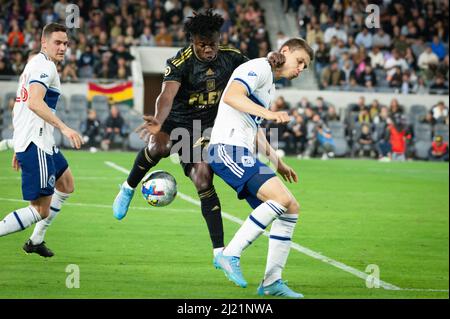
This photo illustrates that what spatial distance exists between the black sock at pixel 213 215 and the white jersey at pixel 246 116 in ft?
3.16

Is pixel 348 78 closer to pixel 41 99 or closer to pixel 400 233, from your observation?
pixel 400 233

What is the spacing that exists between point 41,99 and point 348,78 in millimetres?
21603

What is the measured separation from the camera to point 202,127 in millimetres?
10227

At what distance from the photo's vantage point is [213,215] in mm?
9211

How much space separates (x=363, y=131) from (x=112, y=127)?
24.0 feet

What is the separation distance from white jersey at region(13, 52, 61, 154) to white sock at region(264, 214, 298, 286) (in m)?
2.40

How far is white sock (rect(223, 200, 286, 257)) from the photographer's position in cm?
812

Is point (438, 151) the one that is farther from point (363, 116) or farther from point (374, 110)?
point (363, 116)

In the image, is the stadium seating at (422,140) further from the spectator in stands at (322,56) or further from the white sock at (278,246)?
the white sock at (278,246)

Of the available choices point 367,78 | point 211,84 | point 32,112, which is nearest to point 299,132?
point 367,78

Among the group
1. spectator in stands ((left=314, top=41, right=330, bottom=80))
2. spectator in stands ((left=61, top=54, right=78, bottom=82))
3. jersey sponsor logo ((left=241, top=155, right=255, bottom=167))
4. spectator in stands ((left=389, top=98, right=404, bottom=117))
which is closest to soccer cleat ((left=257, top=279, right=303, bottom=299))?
jersey sponsor logo ((left=241, top=155, right=255, bottom=167))

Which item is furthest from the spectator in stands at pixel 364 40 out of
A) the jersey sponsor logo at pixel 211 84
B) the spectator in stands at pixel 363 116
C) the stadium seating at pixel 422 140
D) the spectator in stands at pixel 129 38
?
the jersey sponsor logo at pixel 211 84

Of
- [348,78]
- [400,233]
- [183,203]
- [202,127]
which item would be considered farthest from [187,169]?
[348,78]

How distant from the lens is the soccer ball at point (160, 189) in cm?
1003
